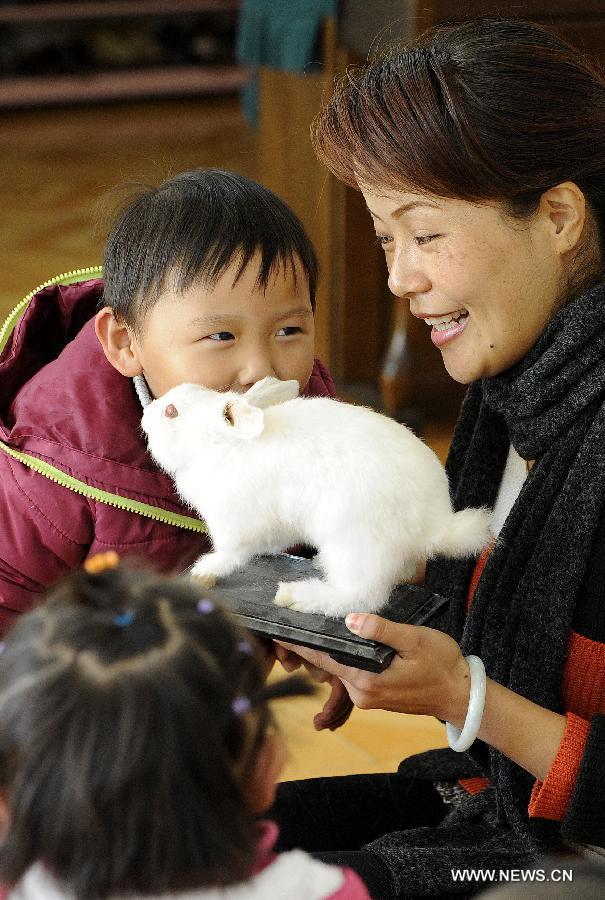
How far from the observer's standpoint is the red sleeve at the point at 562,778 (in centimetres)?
101

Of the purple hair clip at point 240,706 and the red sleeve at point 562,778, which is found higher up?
the purple hair clip at point 240,706

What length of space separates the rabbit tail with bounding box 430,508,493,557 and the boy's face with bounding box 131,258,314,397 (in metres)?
0.25

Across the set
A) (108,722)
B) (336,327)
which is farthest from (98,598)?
(336,327)

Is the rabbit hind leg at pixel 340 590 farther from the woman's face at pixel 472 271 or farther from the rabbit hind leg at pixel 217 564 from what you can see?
the woman's face at pixel 472 271

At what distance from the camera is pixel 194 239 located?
43.7 inches

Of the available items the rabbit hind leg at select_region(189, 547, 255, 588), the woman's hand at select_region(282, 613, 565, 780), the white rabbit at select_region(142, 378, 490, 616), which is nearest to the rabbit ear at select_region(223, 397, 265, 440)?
the white rabbit at select_region(142, 378, 490, 616)

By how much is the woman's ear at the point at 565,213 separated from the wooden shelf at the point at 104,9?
5266 mm

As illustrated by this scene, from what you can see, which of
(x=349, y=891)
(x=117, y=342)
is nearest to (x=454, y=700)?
(x=349, y=891)

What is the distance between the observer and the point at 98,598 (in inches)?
27.8

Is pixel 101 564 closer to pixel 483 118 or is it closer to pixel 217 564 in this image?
pixel 217 564

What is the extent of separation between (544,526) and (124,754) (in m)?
0.58

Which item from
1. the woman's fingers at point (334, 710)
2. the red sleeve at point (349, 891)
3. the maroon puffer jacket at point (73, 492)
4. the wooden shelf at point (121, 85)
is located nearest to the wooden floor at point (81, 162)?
the wooden shelf at point (121, 85)

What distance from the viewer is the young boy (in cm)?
110

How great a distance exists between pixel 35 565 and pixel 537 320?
59cm
